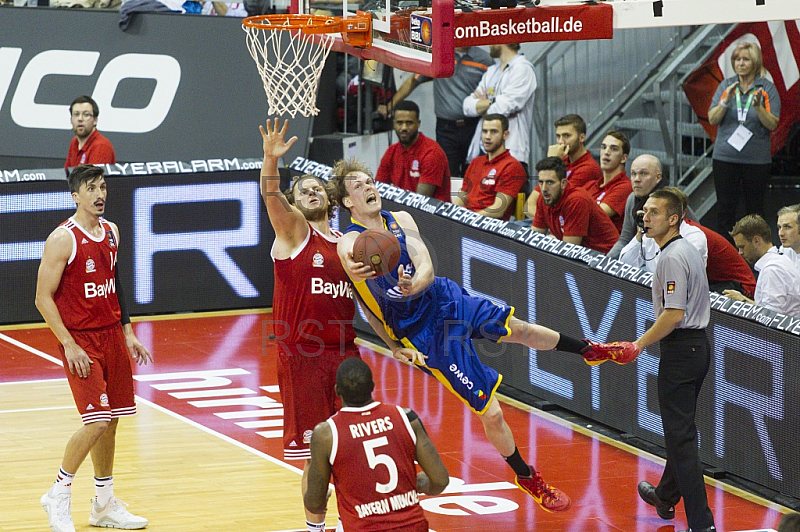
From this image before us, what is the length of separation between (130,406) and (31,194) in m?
5.88

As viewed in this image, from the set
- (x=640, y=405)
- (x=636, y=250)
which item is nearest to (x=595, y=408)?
(x=640, y=405)

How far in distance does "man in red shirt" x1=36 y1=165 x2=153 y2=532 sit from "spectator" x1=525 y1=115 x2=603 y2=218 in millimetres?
4892

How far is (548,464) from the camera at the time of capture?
9547 millimetres

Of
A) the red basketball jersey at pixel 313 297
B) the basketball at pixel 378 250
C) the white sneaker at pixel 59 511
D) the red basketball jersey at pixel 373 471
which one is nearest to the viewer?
the red basketball jersey at pixel 373 471

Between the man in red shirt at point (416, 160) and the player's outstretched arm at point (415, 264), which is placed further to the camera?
the man in red shirt at point (416, 160)

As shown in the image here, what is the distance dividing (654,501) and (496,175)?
16.0ft

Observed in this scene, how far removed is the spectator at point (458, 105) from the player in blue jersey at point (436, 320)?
6517 mm

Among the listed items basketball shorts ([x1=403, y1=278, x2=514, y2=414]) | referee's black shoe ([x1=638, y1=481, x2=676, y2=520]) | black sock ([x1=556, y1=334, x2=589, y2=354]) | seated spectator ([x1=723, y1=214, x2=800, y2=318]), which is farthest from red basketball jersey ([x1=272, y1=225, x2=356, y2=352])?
seated spectator ([x1=723, y1=214, x2=800, y2=318])

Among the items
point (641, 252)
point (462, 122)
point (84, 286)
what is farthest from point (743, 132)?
point (84, 286)

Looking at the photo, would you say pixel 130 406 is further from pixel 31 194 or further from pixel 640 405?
pixel 31 194

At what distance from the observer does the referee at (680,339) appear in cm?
775

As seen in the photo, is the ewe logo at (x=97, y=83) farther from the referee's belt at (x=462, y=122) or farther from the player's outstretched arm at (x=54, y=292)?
the player's outstretched arm at (x=54, y=292)

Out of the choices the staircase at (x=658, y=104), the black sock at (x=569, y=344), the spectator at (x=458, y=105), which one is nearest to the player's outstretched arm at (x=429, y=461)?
the black sock at (x=569, y=344)

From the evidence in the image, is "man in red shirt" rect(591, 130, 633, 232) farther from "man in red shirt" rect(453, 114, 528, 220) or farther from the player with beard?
the player with beard
